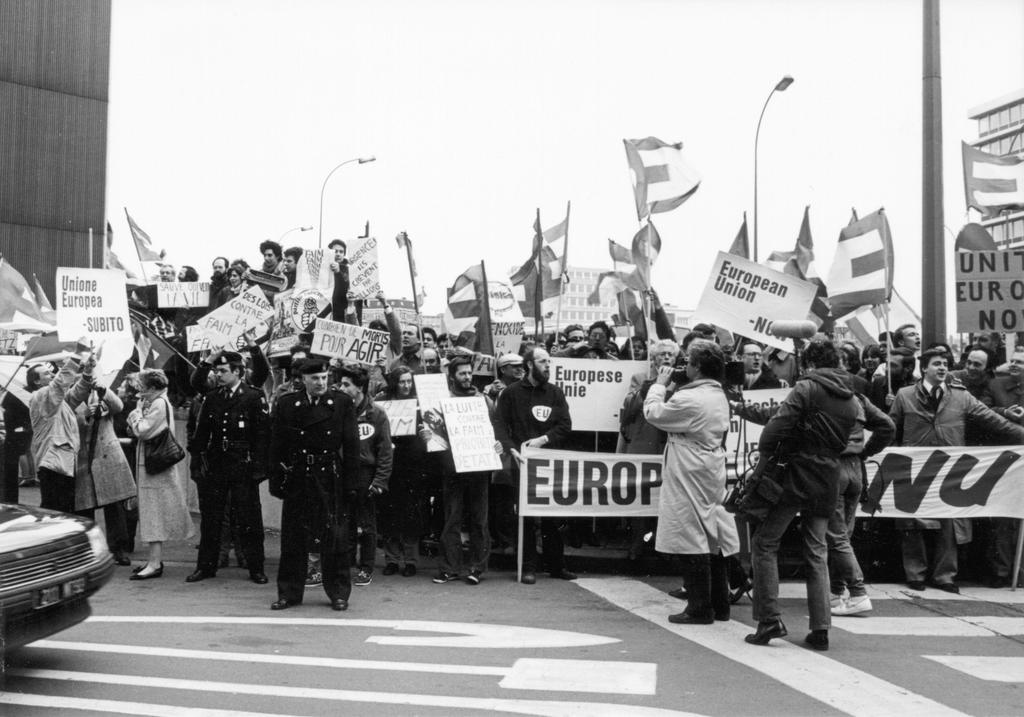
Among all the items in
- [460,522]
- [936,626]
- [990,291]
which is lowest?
[936,626]

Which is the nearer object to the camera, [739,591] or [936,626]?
[936,626]

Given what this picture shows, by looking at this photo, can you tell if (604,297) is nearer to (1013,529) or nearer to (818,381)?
(1013,529)

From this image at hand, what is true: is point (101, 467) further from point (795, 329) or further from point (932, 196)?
point (932, 196)

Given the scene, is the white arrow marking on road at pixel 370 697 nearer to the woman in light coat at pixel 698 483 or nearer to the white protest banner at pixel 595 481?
the woman in light coat at pixel 698 483

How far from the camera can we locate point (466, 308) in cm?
1498

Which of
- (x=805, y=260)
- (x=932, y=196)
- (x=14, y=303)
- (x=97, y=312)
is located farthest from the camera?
(x=805, y=260)

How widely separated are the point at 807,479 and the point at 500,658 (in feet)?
7.26

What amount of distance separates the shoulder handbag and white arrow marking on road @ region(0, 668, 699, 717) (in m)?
3.80

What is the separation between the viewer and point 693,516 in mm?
7648

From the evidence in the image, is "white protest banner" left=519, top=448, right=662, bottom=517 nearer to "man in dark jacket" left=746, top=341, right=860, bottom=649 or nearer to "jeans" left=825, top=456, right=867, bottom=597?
"jeans" left=825, top=456, right=867, bottom=597

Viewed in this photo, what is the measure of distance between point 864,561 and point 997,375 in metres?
2.14

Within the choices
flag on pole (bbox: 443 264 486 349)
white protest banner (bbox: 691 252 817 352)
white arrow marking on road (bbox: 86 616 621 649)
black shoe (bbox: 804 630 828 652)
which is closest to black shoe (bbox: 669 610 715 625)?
white arrow marking on road (bbox: 86 616 621 649)

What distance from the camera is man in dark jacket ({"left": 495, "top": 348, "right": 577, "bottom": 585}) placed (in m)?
9.61

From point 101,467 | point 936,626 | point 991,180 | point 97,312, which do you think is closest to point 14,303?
point 97,312
